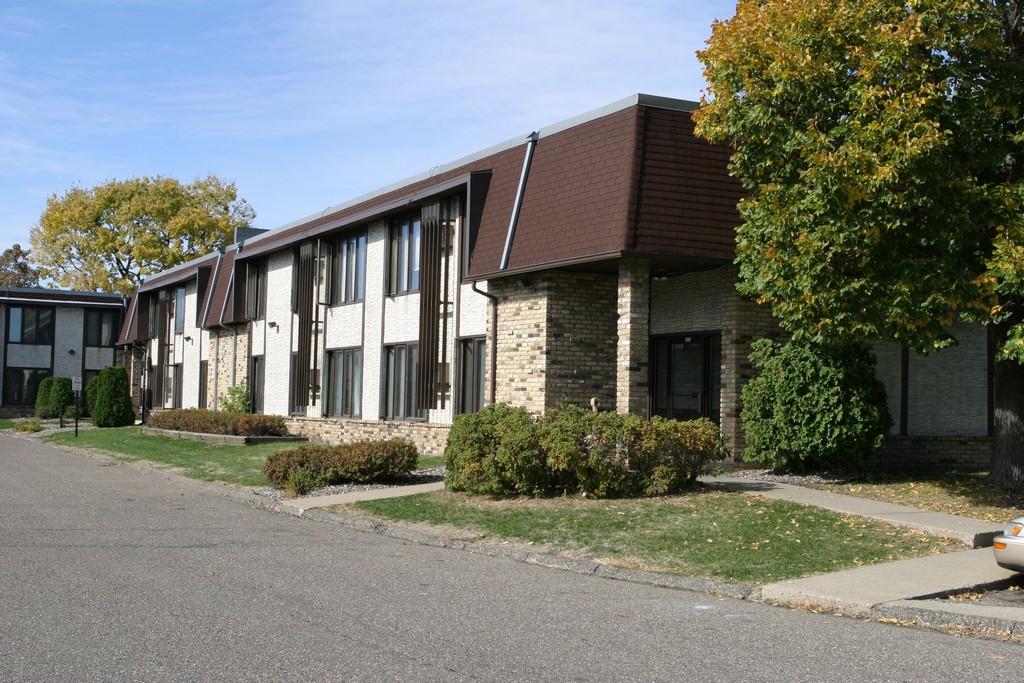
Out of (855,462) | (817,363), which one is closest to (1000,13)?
(817,363)

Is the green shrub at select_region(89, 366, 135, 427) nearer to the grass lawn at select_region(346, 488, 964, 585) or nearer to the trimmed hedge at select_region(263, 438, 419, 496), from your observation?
the trimmed hedge at select_region(263, 438, 419, 496)

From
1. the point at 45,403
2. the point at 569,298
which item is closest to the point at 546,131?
the point at 569,298

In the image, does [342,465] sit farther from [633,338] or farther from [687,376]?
[687,376]

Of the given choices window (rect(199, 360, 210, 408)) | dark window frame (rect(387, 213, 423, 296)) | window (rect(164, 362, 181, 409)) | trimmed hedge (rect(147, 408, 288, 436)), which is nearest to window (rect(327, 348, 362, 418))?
trimmed hedge (rect(147, 408, 288, 436))

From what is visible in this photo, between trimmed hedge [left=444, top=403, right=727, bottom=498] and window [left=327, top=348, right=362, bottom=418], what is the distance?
1321cm

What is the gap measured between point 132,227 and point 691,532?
61.3 m

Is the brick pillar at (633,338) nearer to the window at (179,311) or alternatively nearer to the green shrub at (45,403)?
the window at (179,311)

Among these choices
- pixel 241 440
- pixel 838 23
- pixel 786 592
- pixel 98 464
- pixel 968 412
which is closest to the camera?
pixel 786 592

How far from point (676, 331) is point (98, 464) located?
1430cm

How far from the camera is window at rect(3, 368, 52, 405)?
2255 inches

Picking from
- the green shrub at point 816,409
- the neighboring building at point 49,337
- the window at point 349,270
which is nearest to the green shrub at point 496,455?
the green shrub at point 816,409

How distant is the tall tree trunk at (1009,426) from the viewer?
15227mm

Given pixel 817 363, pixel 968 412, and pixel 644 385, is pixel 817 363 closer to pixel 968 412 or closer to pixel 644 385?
pixel 644 385

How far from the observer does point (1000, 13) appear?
13.9m
